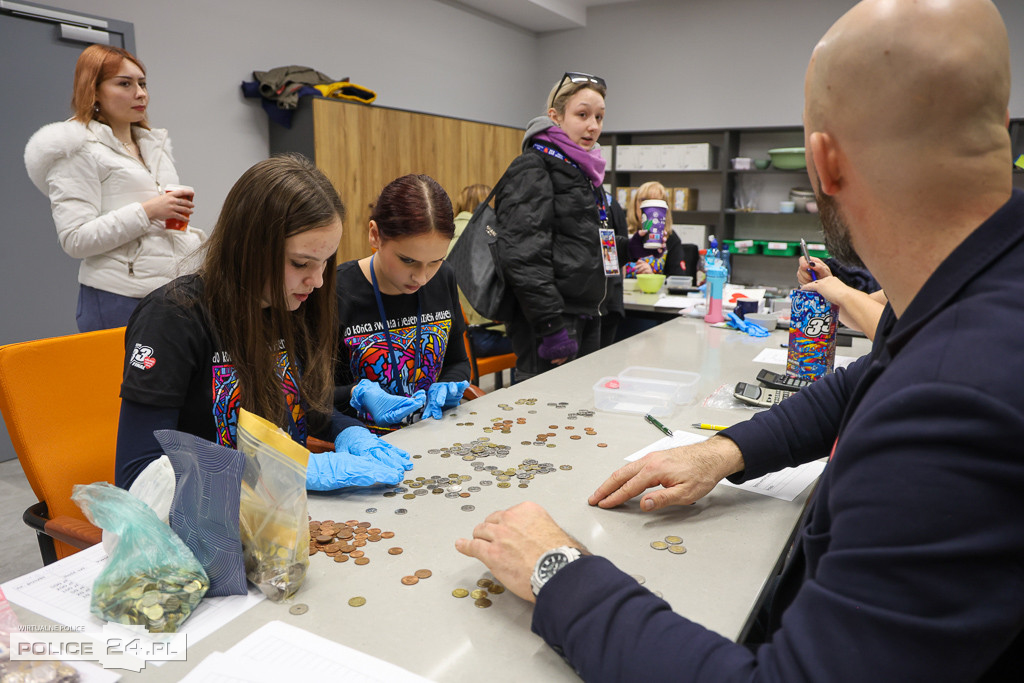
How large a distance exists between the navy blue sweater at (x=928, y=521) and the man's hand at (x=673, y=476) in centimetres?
44

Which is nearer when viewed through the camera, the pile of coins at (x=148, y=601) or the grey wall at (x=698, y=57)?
the pile of coins at (x=148, y=601)

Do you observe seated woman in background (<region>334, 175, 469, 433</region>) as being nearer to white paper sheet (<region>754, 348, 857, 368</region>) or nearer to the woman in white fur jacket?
the woman in white fur jacket

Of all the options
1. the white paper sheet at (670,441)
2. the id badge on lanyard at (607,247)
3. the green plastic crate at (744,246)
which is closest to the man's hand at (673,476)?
the white paper sheet at (670,441)

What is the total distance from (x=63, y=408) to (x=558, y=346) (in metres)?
1.77

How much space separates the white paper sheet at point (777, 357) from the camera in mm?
2198

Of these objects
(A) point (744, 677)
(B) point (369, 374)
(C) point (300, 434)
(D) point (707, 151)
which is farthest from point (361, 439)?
(D) point (707, 151)

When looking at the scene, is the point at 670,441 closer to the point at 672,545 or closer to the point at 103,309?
the point at 672,545

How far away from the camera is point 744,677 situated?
0.62 metres

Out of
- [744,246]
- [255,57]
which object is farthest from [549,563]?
[744,246]

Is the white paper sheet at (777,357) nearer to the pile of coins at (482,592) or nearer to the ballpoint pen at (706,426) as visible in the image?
the ballpoint pen at (706,426)

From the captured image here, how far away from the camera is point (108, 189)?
2.55 m

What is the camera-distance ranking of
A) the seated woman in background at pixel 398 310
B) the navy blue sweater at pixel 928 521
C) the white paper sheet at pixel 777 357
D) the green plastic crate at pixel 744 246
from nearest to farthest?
the navy blue sweater at pixel 928 521 → the seated woman in background at pixel 398 310 → the white paper sheet at pixel 777 357 → the green plastic crate at pixel 744 246

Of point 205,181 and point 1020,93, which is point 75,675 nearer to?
point 205,181

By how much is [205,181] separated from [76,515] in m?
3.38
